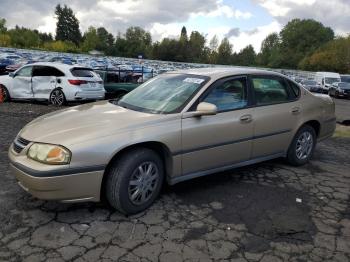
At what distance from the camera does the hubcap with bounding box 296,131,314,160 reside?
5.46 metres

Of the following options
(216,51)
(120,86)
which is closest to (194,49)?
(216,51)

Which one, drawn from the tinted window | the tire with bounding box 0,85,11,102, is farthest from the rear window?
the tire with bounding box 0,85,11,102

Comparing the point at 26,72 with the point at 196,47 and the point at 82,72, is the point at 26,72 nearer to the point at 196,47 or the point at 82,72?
the point at 82,72

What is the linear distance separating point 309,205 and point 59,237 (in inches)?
109

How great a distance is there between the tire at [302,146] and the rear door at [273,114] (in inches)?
7.3

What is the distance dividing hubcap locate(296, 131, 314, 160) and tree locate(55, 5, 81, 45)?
105093 mm

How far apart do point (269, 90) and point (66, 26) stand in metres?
109

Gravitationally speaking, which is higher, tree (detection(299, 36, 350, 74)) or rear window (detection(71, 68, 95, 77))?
tree (detection(299, 36, 350, 74))

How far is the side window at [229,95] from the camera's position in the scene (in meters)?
4.30

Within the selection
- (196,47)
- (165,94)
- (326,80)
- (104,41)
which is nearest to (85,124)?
(165,94)

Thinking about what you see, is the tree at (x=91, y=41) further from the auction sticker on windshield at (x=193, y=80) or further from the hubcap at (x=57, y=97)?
the auction sticker on windshield at (x=193, y=80)

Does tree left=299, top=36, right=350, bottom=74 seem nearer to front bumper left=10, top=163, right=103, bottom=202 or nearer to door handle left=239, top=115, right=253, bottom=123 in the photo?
door handle left=239, top=115, right=253, bottom=123

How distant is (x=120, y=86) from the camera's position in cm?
1255

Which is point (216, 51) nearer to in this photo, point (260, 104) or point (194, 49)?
point (194, 49)
